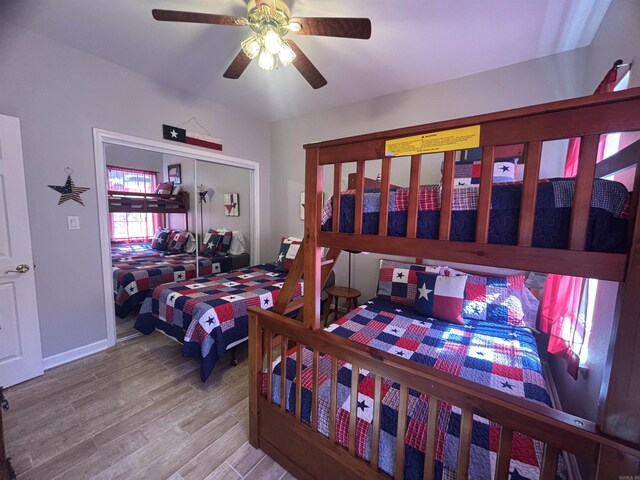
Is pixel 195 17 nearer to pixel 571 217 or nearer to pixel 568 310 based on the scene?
pixel 571 217

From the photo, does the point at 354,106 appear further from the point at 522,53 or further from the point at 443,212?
the point at 443,212

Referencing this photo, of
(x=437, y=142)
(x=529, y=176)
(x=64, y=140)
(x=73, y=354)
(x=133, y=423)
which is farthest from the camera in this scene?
(x=73, y=354)

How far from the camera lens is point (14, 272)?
191cm

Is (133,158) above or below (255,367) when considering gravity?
above

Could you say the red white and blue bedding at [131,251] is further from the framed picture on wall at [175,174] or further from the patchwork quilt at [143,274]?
the framed picture on wall at [175,174]

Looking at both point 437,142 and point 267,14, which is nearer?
point 437,142

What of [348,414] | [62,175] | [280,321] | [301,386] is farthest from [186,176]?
[348,414]

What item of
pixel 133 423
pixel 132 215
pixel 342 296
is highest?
pixel 132 215

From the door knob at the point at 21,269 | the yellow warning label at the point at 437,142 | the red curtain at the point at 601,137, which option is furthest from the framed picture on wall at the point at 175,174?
the red curtain at the point at 601,137

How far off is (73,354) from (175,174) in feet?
6.48

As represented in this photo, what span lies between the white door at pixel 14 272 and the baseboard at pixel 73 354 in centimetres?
12

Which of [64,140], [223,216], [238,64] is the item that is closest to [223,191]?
[223,216]

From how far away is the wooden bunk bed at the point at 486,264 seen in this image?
63cm

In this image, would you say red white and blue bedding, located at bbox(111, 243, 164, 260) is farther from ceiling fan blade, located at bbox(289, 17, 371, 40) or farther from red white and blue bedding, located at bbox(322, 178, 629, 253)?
red white and blue bedding, located at bbox(322, 178, 629, 253)
